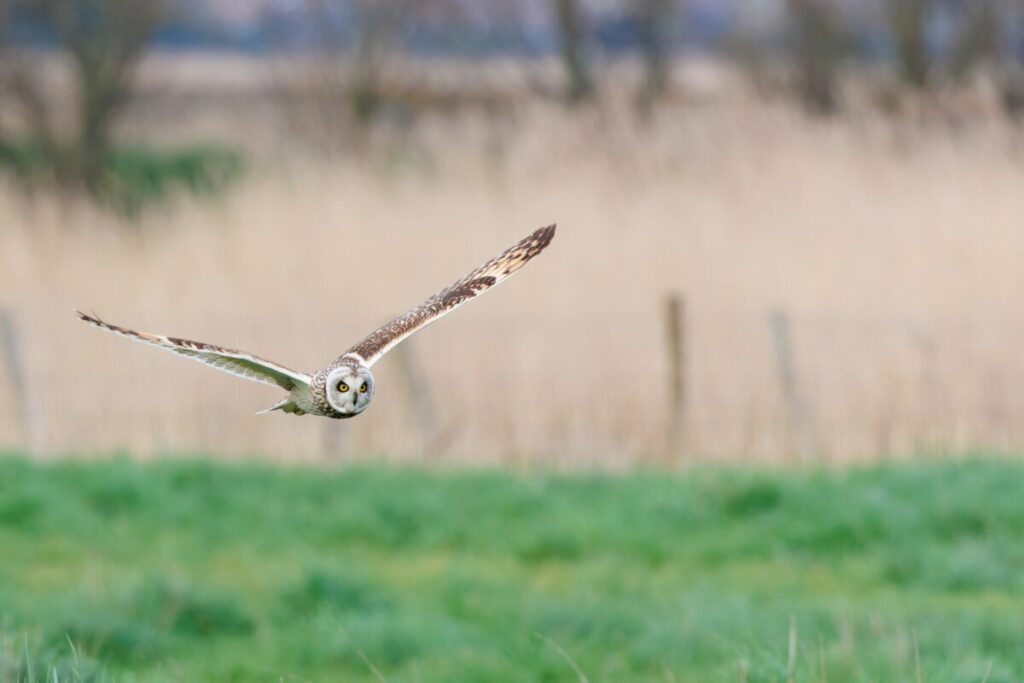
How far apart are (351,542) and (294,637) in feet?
7.37

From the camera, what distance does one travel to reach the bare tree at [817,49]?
25.9 meters

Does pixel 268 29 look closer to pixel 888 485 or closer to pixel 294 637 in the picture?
pixel 888 485

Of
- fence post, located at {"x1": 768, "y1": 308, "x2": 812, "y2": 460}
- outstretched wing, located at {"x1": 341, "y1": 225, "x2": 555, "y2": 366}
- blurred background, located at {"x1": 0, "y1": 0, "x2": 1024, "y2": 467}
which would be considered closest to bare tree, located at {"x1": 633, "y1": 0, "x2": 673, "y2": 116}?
blurred background, located at {"x1": 0, "y1": 0, "x2": 1024, "y2": 467}

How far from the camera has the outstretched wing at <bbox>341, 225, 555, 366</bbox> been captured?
2.54 m

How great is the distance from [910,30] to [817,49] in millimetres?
1535

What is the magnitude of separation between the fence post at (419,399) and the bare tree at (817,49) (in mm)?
14926

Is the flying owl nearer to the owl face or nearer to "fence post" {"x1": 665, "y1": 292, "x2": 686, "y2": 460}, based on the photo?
the owl face

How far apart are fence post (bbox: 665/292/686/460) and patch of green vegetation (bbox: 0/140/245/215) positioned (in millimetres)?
9755

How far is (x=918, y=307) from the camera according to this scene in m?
13.4

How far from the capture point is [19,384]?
12609 millimetres

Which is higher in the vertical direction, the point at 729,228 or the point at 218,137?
the point at 218,137

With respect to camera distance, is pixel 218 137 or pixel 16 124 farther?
pixel 218 137

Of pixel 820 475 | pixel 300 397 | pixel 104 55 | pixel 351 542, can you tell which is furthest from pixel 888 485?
pixel 104 55

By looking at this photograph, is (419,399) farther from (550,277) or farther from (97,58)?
(97,58)
